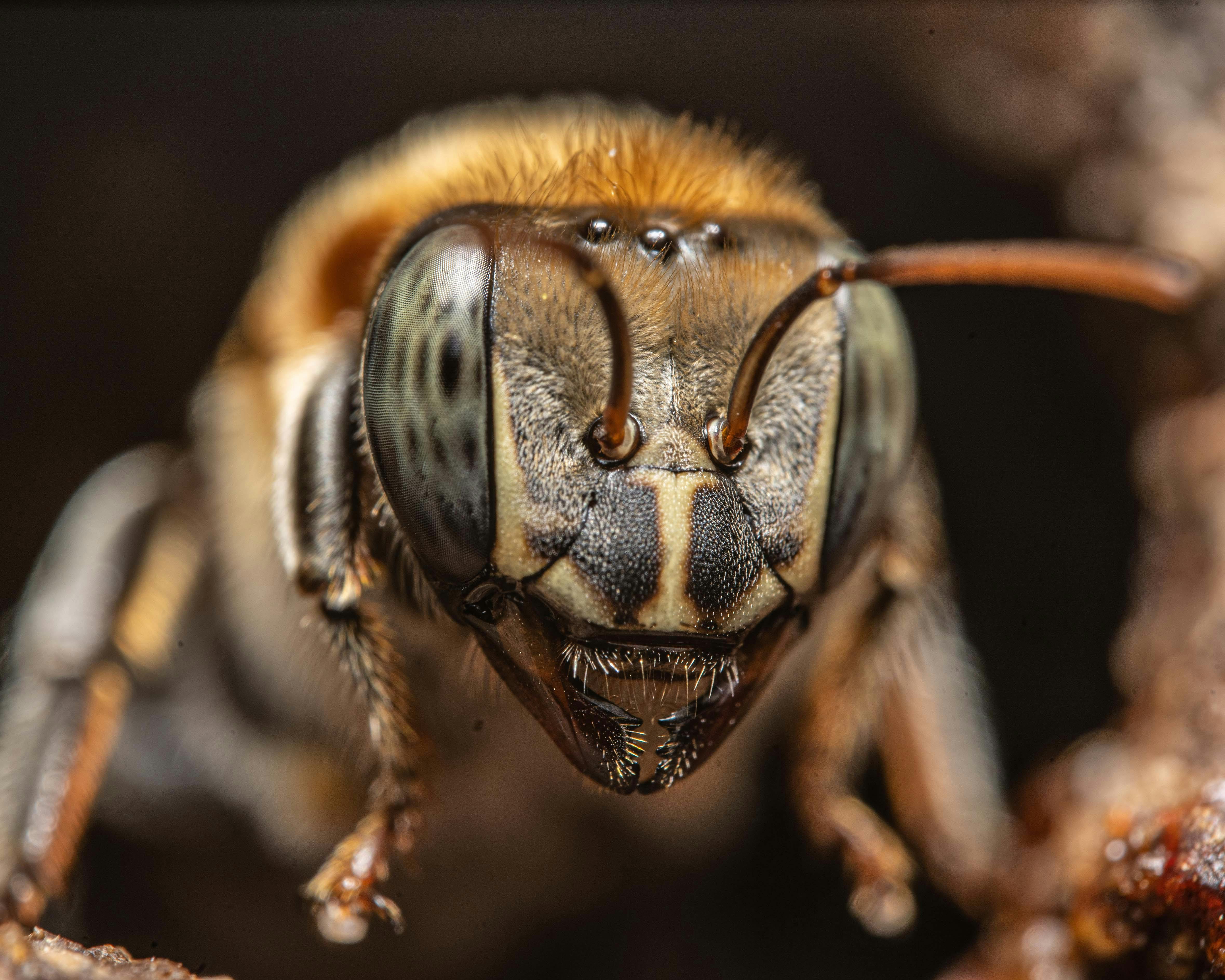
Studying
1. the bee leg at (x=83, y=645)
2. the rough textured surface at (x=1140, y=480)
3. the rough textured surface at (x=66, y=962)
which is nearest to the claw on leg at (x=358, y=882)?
the rough textured surface at (x=66, y=962)

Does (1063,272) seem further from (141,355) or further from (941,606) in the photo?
(141,355)

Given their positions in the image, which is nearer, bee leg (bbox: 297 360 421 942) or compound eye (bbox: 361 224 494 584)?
compound eye (bbox: 361 224 494 584)

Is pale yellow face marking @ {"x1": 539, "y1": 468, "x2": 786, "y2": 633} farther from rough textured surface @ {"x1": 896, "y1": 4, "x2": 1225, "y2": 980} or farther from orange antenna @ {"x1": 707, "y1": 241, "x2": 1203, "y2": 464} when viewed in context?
rough textured surface @ {"x1": 896, "y1": 4, "x2": 1225, "y2": 980}

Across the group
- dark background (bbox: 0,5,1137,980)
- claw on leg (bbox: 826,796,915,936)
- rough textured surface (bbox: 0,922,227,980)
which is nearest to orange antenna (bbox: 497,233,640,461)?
rough textured surface (bbox: 0,922,227,980)

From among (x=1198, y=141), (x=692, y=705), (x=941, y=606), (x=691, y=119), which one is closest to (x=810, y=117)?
(x=1198, y=141)

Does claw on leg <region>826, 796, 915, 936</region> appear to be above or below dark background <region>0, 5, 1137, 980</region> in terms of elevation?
below

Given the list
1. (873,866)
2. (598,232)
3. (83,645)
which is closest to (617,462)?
(598,232)
